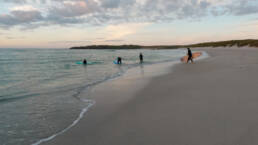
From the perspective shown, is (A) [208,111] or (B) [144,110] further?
(B) [144,110]

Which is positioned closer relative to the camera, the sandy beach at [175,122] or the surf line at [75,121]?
the sandy beach at [175,122]

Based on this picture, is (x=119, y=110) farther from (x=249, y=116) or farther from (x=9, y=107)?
(x=9, y=107)

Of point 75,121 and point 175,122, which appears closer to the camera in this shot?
point 175,122

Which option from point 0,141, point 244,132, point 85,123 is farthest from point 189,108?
point 0,141

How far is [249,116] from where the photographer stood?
4.10m

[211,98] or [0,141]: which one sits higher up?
[211,98]

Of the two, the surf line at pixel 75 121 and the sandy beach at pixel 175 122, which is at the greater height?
the sandy beach at pixel 175 122

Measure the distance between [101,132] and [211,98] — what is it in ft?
12.4

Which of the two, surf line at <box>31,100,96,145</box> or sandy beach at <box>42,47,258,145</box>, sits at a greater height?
sandy beach at <box>42,47,258,145</box>

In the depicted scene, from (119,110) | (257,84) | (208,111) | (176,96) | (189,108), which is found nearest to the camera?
(208,111)

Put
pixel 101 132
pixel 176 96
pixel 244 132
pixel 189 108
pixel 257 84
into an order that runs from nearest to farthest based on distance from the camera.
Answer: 1. pixel 244 132
2. pixel 101 132
3. pixel 189 108
4. pixel 176 96
5. pixel 257 84

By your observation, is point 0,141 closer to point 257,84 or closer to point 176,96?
point 176,96

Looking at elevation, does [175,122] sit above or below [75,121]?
above

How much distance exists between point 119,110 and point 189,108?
2110mm
